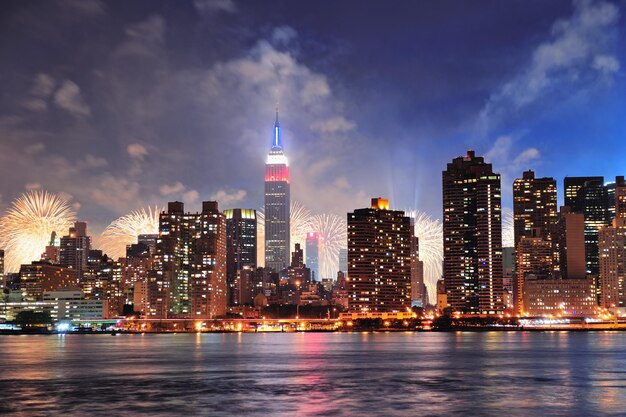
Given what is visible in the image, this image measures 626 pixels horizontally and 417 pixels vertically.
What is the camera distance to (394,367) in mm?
118812

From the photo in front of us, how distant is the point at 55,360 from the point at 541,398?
83.3m

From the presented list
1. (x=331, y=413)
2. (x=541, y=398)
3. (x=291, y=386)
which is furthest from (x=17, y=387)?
(x=541, y=398)

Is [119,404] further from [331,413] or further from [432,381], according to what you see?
[432,381]

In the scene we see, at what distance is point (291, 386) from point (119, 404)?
20.9 m

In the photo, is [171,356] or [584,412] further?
[171,356]

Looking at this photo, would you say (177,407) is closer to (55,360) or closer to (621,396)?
(621,396)

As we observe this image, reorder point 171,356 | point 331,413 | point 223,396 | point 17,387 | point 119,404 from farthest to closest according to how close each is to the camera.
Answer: point 171,356 < point 17,387 < point 223,396 < point 119,404 < point 331,413

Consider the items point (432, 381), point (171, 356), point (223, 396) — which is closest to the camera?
point (223, 396)

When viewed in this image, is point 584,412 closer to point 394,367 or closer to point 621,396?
point 621,396

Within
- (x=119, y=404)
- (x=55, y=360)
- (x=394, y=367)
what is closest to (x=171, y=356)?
(x=55, y=360)

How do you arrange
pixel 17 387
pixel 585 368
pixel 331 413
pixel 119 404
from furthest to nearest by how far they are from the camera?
pixel 585 368
pixel 17 387
pixel 119 404
pixel 331 413

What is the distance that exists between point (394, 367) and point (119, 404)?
50.4m

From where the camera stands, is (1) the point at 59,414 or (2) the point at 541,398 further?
(2) the point at 541,398

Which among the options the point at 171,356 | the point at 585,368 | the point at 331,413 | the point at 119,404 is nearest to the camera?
the point at 331,413
